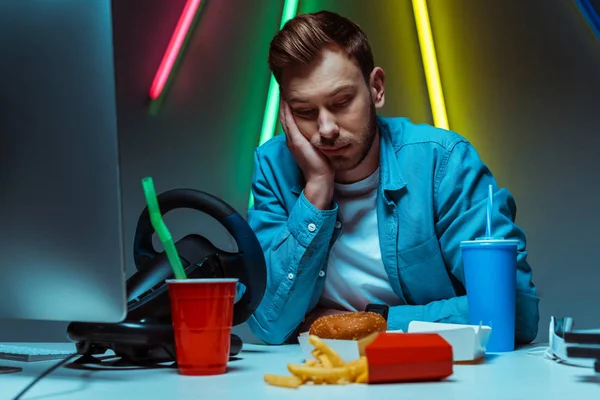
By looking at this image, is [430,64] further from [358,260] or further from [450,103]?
[358,260]

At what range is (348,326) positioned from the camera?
992 millimetres

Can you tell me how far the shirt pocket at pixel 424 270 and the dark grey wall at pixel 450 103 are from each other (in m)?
1.07

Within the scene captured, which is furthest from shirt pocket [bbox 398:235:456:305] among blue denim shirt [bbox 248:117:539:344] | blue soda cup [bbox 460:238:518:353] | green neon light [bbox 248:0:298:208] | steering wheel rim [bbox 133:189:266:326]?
green neon light [bbox 248:0:298:208]

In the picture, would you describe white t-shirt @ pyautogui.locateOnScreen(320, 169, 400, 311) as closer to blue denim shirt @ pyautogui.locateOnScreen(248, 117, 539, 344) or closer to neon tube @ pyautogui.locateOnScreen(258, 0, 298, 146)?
blue denim shirt @ pyautogui.locateOnScreen(248, 117, 539, 344)

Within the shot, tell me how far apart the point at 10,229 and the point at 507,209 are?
1.09 meters

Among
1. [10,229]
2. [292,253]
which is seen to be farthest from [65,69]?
[292,253]

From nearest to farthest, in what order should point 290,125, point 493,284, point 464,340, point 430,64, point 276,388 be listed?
point 276,388
point 464,340
point 493,284
point 290,125
point 430,64

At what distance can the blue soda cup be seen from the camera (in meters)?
1.17

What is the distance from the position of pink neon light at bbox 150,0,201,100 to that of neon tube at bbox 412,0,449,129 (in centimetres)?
89

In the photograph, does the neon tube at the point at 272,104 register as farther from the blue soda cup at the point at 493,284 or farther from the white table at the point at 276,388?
the white table at the point at 276,388

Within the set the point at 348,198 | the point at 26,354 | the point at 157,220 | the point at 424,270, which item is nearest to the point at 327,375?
the point at 157,220

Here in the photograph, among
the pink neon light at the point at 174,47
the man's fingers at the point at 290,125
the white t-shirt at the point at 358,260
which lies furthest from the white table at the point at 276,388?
the pink neon light at the point at 174,47

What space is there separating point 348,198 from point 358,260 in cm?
A: 18

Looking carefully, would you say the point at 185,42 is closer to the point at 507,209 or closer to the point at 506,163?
the point at 506,163
